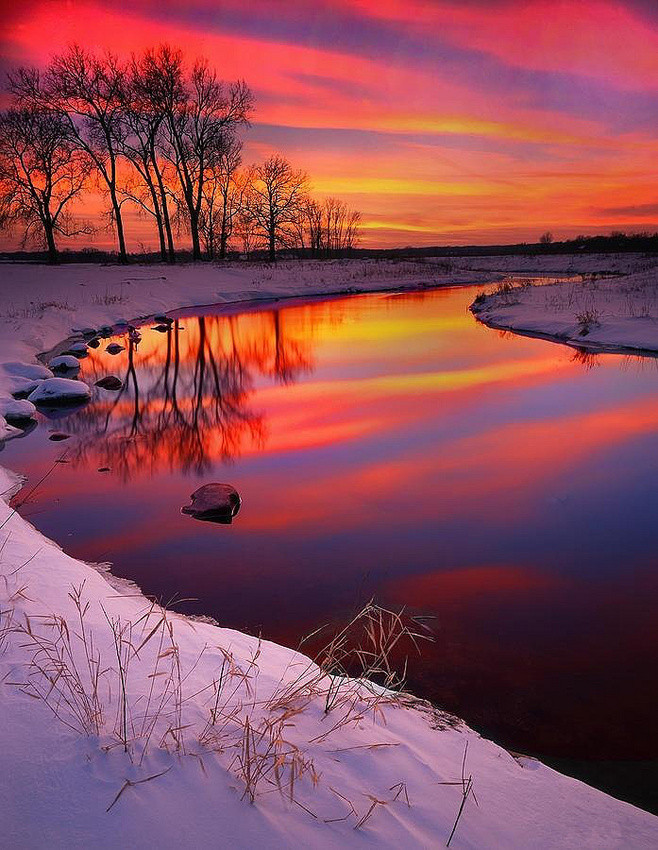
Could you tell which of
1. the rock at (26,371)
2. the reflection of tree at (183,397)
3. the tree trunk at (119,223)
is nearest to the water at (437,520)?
the reflection of tree at (183,397)

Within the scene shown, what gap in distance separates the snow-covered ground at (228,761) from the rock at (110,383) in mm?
9101

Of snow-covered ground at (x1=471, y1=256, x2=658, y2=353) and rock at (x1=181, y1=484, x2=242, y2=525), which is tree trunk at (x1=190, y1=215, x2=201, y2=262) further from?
rock at (x1=181, y1=484, x2=242, y2=525)

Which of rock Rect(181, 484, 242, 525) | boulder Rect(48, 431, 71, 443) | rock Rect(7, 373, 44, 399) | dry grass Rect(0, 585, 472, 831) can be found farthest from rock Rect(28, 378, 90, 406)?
dry grass Rect(0, 585, 472, 831)

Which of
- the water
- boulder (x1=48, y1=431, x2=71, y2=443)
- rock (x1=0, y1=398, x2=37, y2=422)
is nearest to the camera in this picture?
the water

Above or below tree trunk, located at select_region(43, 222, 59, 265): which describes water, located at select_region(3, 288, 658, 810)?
below

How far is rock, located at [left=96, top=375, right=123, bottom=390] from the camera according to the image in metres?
11.8

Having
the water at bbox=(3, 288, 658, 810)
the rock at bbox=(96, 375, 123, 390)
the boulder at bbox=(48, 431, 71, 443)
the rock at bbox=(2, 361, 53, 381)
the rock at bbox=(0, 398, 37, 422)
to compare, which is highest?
the rock at bbox=(2, 361, 53, 381)

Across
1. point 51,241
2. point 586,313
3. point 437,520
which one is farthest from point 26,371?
point 51,241

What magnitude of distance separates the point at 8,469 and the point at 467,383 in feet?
28.2

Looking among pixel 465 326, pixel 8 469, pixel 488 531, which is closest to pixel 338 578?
pixel 488 531

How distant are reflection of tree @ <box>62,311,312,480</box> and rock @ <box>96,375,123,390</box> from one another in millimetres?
249

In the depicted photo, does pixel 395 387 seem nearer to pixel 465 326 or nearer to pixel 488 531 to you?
pixel 488 531

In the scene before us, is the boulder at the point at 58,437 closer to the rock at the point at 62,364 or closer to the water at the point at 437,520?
the water at the point at 437,520

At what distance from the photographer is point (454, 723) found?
2.79 metres
